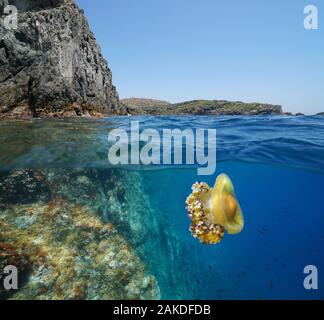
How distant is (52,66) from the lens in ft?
81.9

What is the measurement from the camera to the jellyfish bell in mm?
5895

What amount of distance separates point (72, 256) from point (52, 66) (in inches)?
814


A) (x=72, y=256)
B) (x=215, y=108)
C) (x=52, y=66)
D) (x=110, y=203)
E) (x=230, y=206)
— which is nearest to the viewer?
(x=230, y=206)

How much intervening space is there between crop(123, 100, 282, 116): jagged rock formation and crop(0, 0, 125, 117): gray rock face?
4350 cm

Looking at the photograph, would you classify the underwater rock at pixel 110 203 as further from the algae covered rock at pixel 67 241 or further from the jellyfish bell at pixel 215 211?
the jellyfish bell at pixel 215 211

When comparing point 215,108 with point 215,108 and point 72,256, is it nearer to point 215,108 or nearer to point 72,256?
point 215,108

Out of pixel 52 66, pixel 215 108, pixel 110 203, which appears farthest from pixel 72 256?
pixel 215 108

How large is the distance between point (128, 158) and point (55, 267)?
6278 mm

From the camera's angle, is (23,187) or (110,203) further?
(110,203)

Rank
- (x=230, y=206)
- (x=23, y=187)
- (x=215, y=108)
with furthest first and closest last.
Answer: (x=215, y=108) < (x=23, y=187) < (x=230, y=206)

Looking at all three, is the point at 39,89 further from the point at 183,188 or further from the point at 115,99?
the point at 115,99

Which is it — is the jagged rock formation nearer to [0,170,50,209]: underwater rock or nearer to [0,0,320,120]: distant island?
[0,0,320,120]: distant island

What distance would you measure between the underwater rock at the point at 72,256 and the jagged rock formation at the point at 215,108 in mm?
71168

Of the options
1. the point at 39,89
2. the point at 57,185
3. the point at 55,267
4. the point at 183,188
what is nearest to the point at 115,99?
the point at 39,89
